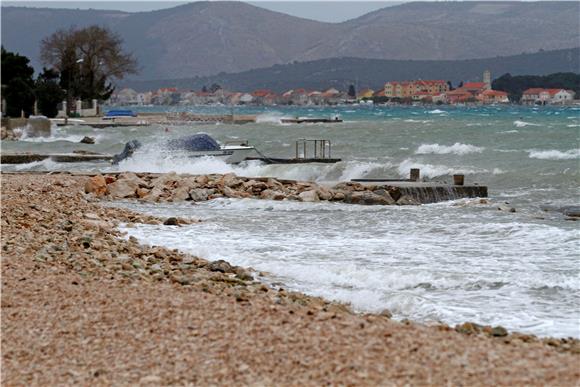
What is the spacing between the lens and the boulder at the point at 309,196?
21.8 m

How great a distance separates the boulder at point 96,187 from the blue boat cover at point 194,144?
927 cm

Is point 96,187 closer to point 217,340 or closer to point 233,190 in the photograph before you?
point 233,190

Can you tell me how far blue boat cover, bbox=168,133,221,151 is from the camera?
32.8m

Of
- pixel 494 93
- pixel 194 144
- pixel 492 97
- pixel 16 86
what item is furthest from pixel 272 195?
pixel 494 93

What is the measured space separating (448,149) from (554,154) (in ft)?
19.7

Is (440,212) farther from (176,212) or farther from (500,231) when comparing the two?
(176,212)

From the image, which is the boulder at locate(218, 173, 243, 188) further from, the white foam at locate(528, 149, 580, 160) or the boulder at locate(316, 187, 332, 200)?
the white foam at locate(528, 149, 580, 160)

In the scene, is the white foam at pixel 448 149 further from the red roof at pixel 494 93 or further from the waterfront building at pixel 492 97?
the red roof at pixel 494 93

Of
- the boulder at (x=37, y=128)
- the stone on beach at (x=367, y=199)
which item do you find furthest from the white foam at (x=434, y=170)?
the boulder at (x=37, y=128)

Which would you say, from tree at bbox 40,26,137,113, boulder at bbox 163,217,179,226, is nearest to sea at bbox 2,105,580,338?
boulder at bbox 163,217,179,226

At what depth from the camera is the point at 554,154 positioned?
123 ft

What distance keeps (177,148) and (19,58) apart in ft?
155

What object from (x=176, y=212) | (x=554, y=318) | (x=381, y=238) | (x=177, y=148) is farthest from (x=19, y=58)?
(x=554, y=318)

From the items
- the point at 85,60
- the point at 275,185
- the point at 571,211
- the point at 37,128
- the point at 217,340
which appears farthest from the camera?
the point at 85,60
